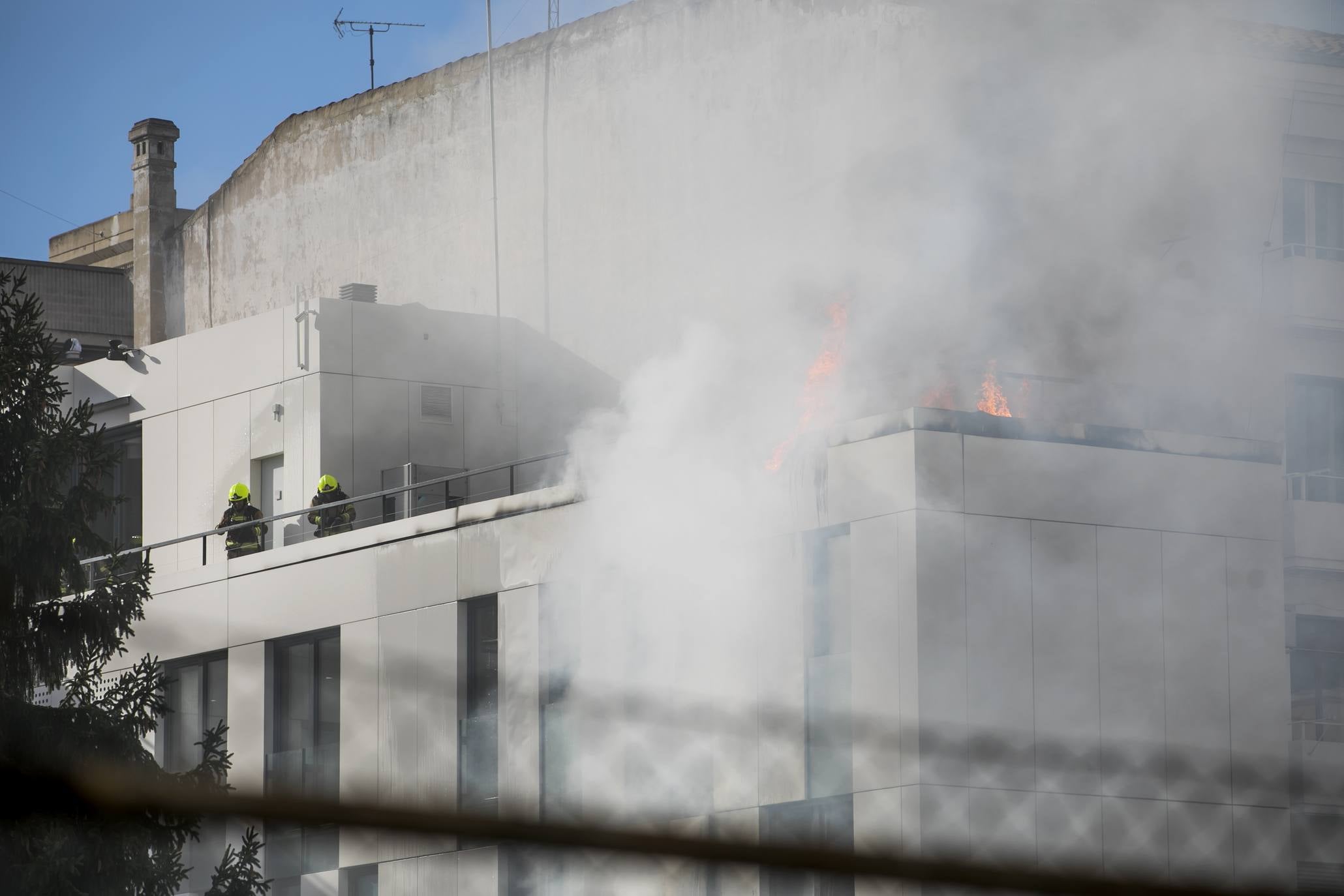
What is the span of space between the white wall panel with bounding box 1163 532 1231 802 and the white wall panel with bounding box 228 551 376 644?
7719mm

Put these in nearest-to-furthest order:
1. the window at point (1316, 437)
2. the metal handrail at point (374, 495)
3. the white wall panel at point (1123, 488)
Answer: the white wall panel at point (1123, 488), the metal handrail at point (374, 495), the window at point (1316, 437)

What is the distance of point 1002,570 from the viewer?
15.1 metres

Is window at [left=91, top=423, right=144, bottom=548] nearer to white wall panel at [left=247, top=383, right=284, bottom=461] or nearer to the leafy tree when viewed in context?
white wall panel at [left=247, top=383, right=284, bottom=461]

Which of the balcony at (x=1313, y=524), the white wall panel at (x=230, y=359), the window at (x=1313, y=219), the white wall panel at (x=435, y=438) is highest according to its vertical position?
the window at (x=1313, y=219)

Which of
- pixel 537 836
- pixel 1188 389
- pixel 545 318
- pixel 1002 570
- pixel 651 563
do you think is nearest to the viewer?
pixel 537 836

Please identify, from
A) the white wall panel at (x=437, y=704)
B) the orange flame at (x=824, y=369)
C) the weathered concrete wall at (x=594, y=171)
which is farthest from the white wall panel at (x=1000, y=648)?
the weathered concrete wall at (x=594, y=171)

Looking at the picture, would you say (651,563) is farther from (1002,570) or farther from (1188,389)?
(1188,389)

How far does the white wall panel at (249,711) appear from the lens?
2027 cm

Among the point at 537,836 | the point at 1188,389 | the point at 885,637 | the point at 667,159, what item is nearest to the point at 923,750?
the point at 885,637

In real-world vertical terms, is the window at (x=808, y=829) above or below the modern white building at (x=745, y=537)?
below

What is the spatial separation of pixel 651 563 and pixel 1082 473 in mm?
3625

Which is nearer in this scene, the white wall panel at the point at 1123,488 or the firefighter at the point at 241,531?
the white wall panel at the point at 1123,488

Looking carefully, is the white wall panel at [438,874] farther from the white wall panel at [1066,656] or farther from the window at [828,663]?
the white wall panel at [1066,656]

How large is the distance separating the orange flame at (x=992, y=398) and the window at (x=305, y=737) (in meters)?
6.75
